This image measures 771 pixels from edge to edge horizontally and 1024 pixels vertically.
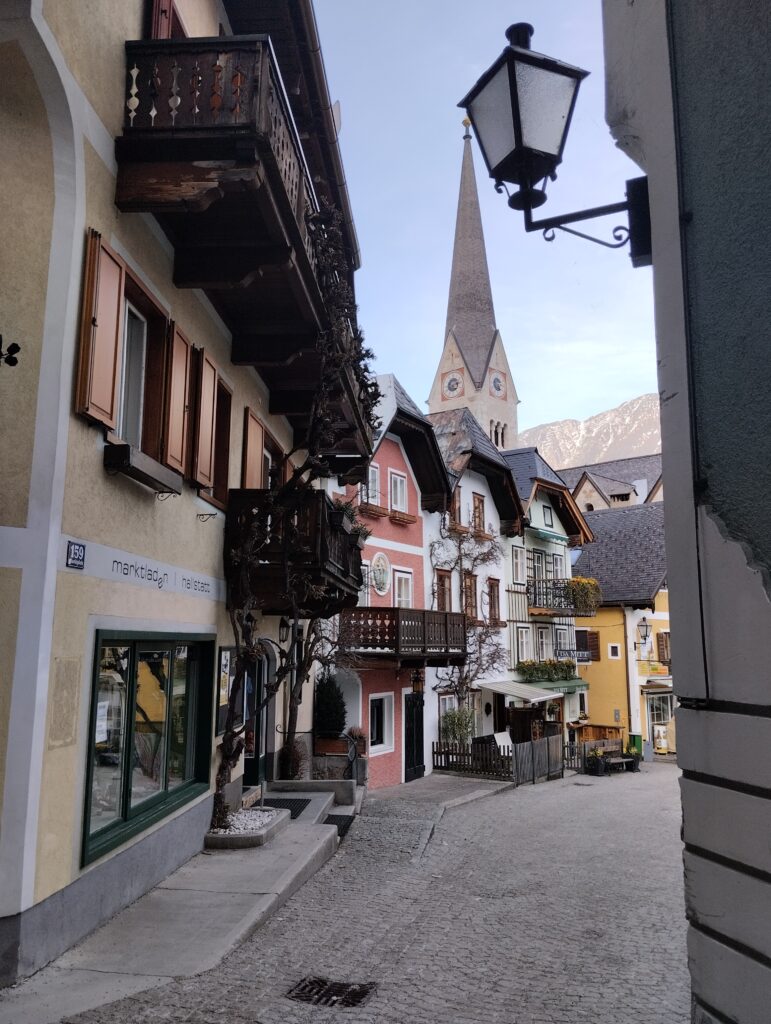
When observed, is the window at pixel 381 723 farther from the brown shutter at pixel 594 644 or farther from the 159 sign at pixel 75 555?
the brown shutter at pixel 594 644

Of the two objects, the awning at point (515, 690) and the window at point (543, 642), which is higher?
the window at point (543, 642)

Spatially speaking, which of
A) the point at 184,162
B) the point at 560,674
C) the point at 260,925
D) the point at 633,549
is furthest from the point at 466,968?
the point at 633,549

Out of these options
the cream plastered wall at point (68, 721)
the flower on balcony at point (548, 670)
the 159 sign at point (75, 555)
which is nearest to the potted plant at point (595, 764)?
the flower on balcony at point (548, 670)

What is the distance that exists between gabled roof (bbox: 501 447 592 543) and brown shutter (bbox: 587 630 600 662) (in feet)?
14.8

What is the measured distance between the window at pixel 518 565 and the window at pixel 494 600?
1.59m

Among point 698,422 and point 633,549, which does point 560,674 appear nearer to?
point 633,549

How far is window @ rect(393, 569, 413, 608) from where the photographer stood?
22.9 m

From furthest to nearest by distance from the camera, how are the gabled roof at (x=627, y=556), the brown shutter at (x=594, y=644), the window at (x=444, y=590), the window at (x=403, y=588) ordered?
the gabled roof at (x=627, y=556) → the brown shutter at (x=594, y=644) → the window at (x=444, y=590) → the window at (x=403, y=588)

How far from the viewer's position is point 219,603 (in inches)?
423

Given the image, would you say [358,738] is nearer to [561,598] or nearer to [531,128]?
[531,128]

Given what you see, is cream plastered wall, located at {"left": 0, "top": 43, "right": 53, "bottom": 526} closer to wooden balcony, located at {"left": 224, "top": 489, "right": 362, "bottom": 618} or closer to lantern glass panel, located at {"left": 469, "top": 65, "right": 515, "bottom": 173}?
lantern glass panel, located at {"left": 469, "top": 65, "right": 515, "bottom": 173}

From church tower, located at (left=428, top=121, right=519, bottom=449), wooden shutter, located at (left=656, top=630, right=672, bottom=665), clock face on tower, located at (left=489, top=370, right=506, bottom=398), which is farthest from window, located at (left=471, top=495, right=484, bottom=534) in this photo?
clock face on tower, located at (left=489, top=370, right=506, bottom=398)

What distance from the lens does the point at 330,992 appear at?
608 centimetres

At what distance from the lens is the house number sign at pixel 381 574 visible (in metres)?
21.8
